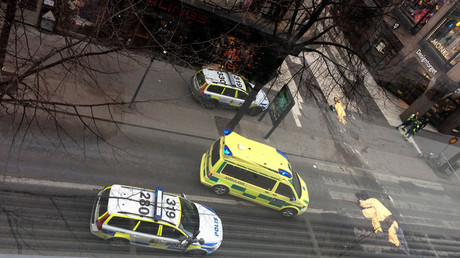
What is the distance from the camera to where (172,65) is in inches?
244

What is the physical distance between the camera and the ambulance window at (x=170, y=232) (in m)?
4.42

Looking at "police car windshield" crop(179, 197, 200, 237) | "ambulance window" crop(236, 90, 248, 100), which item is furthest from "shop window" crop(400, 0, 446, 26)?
"police car windshield" crop(179, 197, 200, 237)

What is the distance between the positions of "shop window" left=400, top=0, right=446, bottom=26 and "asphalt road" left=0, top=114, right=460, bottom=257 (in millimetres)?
3949

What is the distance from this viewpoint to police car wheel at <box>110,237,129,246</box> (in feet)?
12.8

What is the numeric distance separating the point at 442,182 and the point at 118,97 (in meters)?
6.04

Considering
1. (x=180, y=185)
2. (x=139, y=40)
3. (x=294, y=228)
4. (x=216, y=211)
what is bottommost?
(x=180, y=185)

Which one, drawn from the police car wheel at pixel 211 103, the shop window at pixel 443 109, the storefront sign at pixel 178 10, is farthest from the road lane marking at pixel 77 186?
the shop window at pixel 443 109

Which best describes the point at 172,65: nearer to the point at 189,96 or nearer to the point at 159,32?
the point at 189,96

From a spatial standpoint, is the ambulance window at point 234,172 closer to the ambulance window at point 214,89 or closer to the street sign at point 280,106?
the street sign at point 280,106

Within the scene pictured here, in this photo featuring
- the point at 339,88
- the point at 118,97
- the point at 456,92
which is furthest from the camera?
the point at 456,92

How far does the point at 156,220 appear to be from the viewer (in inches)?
182

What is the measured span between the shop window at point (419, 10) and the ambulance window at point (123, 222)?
7203 mm

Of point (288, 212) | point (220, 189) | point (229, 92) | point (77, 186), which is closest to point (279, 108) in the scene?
point (229, 92)

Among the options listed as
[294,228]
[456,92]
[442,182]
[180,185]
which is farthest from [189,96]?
[456,92]
